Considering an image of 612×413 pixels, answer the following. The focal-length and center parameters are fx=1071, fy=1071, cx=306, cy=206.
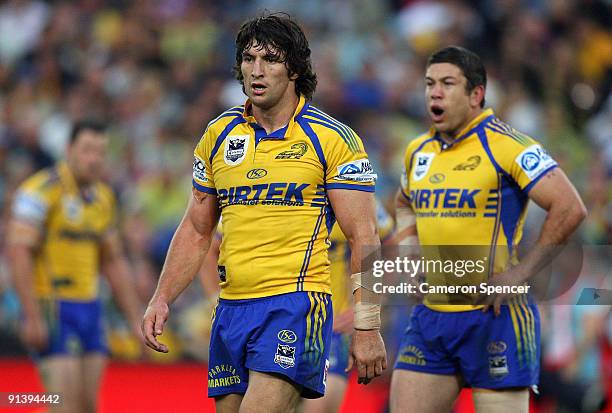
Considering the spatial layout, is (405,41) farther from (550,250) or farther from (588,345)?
(550,250)

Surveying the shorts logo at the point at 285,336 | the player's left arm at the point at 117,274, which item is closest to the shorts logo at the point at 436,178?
the shorts logo at the point at 285,336

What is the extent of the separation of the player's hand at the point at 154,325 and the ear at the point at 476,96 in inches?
87.9

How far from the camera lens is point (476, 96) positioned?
20.1 ft

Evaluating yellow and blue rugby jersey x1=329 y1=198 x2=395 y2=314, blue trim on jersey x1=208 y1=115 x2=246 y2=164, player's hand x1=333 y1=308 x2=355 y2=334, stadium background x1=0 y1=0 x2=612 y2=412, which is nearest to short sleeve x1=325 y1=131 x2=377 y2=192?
blue trim on jersey x1=208 y1=115 x2=246 y2=164

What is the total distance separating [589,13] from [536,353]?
8.31 meters

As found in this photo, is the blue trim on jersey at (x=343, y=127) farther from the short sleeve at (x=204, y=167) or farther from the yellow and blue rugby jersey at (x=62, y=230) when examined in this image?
the yellow and blue rugby jersey at (x=62, y=230)

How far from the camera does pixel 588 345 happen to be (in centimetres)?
935

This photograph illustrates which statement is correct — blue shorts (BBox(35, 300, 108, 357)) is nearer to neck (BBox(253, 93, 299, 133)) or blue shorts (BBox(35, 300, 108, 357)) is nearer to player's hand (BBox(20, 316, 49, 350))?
player's hand (BBox(20, 316, 49, 350))

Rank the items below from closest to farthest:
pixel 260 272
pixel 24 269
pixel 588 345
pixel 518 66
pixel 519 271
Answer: pixel 260 272
pixel 519 271
pixel 24 269
pixel 588 345
pixel 518 66

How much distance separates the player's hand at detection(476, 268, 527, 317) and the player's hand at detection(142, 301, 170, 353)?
182 centimetres

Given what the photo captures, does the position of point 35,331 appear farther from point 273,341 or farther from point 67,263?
point 273,341

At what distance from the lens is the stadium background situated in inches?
495

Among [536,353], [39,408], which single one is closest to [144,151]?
[39,408]

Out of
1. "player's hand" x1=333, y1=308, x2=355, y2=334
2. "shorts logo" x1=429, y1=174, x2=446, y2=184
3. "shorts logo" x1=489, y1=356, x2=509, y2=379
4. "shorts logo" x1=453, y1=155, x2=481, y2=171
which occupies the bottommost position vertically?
"shorts logo" x1=489, y1=356, x2=509, y2=379
